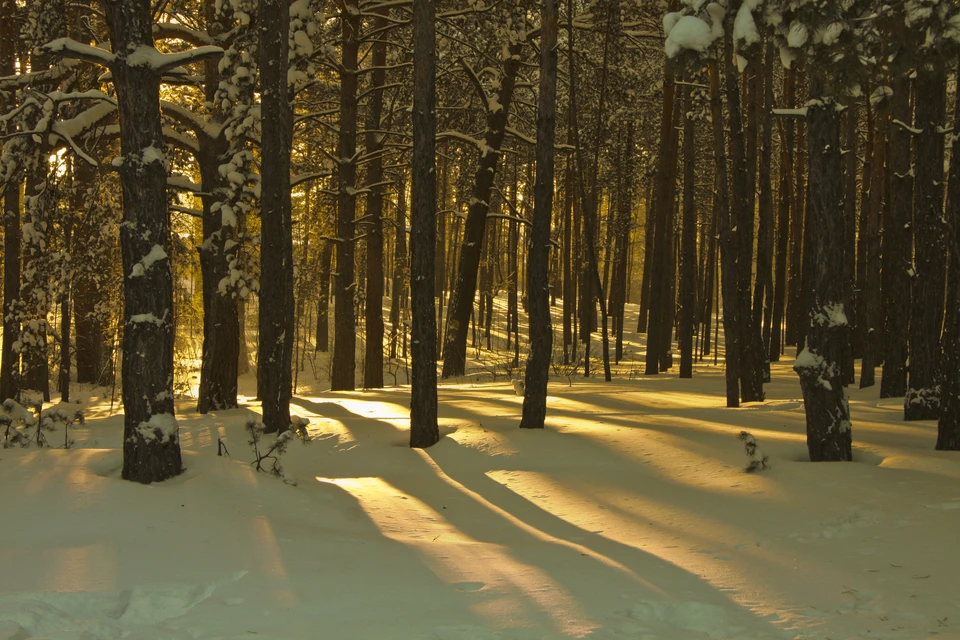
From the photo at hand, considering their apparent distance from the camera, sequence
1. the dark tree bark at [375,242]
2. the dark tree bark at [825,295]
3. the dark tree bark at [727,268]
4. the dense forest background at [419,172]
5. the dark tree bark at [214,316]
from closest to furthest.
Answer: the dense forest background at [419,172]
the dark tree bark at [825,295]
the dark tree bark at [727,268]
the dark tree bark at [214,316]
the dark tree bark at [375,242]

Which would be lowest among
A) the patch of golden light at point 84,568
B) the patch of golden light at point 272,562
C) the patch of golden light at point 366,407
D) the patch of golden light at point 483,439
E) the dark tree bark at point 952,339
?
the patch of golden light at point 272,562

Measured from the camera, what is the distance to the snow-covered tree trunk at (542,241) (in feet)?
33.3

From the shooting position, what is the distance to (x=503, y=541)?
21.0ft

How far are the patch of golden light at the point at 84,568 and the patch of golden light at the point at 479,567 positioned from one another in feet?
6.61

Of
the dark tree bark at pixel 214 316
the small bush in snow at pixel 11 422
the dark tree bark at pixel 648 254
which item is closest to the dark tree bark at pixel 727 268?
the dark tree bark at pixel 214 316

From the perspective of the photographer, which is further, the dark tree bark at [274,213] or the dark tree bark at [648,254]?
the dark tree bark at [648,254]

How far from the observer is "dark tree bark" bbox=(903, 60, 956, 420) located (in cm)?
955

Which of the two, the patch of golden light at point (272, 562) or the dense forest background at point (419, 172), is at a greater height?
the dense forest background at point (419, 172)

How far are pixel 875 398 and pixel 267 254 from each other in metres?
10.4

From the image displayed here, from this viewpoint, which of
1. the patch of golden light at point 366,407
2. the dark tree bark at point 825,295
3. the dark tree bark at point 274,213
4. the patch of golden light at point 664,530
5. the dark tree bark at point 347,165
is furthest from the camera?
the dark tree bark at point 347,165

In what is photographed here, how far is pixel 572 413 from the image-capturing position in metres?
11.9

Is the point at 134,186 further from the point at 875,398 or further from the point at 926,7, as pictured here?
the point at 875,398

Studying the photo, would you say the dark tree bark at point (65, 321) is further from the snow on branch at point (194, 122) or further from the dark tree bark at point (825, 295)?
the dark tree bark at point (825, 295)

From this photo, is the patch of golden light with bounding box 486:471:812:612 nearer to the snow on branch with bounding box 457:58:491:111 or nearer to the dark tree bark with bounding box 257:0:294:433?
the dark tree bark with bounding box 257:0:294:433
